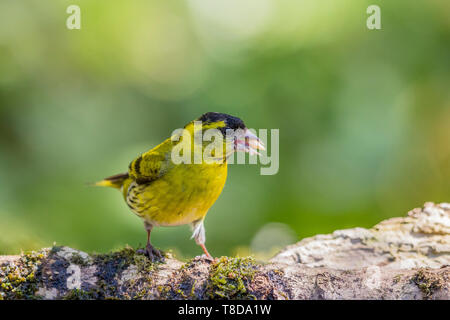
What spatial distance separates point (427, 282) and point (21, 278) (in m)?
2.33

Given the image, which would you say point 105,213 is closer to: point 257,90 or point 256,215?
point 256,215

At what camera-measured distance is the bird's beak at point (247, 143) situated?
3.45 meters

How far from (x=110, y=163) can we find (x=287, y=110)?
8.10 ft

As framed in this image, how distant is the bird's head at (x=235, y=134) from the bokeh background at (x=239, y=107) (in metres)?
2.08

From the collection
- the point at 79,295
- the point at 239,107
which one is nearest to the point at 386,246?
Result: the point at 79,295

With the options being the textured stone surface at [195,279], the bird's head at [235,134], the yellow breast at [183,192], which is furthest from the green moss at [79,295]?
the bird's head at [235,134]

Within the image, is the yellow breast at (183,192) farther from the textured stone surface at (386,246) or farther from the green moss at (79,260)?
the green moss at (79,260)

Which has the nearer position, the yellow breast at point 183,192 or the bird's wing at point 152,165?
the yellow breast at point 183,192

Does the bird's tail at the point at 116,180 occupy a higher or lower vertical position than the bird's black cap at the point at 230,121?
lower

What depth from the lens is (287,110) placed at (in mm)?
6070

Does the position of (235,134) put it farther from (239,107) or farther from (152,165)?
(239,107)

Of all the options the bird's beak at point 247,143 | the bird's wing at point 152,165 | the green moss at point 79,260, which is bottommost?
the green moss at point 79,260
